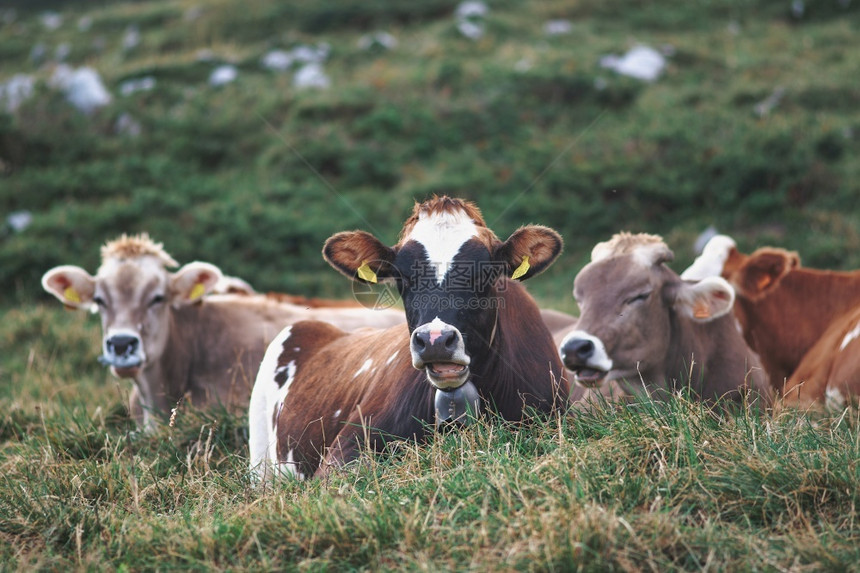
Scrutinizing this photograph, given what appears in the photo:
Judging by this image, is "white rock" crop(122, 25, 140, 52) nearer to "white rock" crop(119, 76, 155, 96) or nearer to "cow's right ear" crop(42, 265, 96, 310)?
"white rock" crop(119, 76, 155, 96)

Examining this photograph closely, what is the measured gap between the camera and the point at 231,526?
12.2 ft

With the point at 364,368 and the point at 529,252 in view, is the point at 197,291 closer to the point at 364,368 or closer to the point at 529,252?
the point at 364,368

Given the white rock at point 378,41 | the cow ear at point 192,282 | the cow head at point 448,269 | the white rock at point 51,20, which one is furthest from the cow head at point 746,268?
the white rock at point 51,20

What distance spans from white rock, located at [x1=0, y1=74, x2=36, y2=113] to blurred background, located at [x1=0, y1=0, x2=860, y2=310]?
0.08 metres

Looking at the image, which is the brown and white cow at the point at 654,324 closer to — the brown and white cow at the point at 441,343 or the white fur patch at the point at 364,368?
the brown and white cow at the point at 441,343

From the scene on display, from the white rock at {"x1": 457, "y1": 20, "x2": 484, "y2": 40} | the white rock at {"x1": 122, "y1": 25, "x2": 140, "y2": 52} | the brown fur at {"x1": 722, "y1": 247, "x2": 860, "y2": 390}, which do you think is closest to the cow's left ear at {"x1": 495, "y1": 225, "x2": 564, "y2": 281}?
the brown fur at {"x1": 722, "y1": 247, "x2": 860, "y2": 390}

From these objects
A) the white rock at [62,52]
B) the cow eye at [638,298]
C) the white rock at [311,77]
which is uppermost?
the white rock at [62,52]

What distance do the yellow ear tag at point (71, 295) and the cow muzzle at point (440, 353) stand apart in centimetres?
465

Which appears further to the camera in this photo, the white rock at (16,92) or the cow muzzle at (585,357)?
the white rock at (16,92)

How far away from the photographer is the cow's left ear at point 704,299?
6148 mm

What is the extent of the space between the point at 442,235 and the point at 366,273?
1.61 ft

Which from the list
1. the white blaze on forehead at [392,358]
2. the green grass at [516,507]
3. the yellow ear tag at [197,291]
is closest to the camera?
the green grass at [516,507]

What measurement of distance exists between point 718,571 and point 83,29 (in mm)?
26727

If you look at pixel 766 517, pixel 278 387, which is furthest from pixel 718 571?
pixel 278 387
